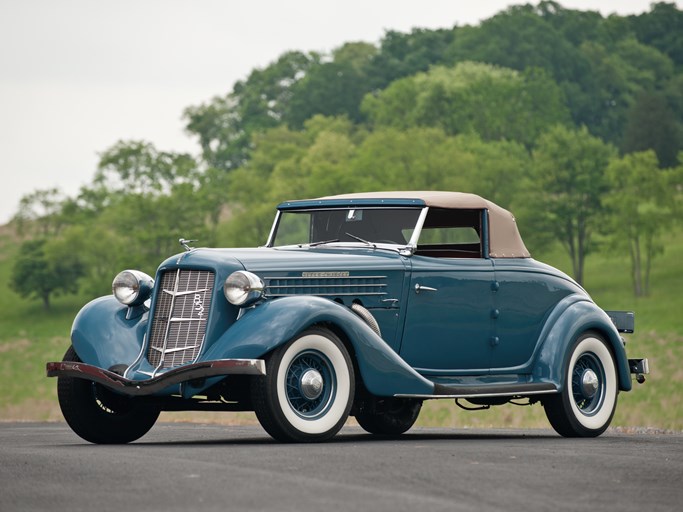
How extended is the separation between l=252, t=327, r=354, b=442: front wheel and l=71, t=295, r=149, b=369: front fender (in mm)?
1561

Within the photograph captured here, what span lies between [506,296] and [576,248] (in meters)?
76.4

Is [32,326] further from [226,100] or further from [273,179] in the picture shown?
[226,100]

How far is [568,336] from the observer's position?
12688 millimetres

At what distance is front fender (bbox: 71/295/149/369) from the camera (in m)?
11.2

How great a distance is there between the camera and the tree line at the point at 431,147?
8388 centimetres

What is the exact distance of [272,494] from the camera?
709 cm

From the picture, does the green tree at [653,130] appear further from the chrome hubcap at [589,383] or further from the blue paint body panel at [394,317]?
the blue paint body panel at [394,317]

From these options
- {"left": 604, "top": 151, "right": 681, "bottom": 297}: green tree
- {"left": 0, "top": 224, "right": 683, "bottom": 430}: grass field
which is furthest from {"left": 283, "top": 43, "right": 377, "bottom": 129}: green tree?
{"left": 604, "top": 151, "right": 681, "bottom": 297}: green tree

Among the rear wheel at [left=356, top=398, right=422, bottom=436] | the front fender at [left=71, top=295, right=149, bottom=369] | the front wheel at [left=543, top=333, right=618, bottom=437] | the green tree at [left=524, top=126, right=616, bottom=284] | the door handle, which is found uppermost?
the green tree at [left=524, top=126, right=616, bottom=284]

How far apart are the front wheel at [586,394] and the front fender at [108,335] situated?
4.16m

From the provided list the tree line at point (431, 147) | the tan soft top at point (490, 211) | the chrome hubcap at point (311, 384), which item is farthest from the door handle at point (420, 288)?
the tree line at point (431, 147)

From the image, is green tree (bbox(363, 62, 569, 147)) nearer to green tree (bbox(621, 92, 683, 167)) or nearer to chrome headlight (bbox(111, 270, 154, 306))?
green tree (bbox(621, 92, 683, 167))

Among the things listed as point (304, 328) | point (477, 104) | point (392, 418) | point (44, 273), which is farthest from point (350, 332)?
point (477, 104)

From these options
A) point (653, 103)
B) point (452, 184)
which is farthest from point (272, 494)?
point (653, 103)
